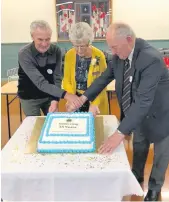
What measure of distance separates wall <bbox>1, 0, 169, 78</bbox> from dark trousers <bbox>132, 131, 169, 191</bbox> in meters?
4.12

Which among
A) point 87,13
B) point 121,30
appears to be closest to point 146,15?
point 87,13

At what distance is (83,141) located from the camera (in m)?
1.51

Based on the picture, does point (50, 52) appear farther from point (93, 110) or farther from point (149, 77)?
point (149, 77)

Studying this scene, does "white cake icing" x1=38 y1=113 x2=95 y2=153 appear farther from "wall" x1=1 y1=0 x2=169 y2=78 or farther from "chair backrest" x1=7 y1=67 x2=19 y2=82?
"wall" x1=1 y1=0 x2=169 y2=78

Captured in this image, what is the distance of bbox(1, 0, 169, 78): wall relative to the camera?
5.91 meters

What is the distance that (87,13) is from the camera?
5910mm

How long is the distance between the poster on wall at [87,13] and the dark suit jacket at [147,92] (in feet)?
13.7

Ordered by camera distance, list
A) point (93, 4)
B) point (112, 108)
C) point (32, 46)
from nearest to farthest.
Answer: point (32, 46) < point (112, 108) < point (93, 4)

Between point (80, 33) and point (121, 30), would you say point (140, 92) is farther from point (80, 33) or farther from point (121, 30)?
point (80, 33)

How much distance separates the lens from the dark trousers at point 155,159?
1.94m

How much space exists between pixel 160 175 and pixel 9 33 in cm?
504

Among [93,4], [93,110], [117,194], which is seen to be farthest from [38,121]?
[93,4]

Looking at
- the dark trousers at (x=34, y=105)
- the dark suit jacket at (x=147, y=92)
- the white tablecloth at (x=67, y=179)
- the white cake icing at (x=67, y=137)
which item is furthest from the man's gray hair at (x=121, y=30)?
the dark trousers at (x=34, y=105)

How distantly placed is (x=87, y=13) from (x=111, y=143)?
4.80m
